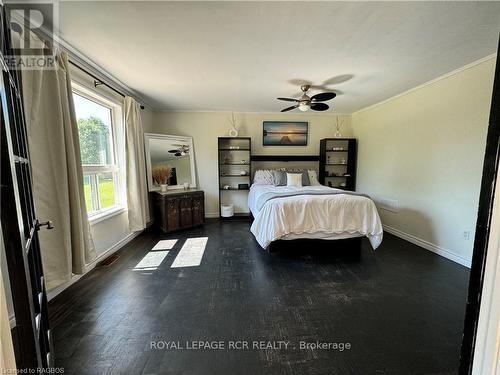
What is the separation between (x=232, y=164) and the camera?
16.7 feet

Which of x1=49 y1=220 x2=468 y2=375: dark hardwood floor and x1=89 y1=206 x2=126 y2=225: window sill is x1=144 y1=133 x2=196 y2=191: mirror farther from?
x1=49 y1=220 x2=468 y2=375: dark hardwood floor

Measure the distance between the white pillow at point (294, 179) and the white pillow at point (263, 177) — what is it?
0.38 m

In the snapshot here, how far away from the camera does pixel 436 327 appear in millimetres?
1714

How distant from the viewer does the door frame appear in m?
0.58

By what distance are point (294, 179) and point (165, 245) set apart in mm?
2702

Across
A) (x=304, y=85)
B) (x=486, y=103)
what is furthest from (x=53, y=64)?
(x=486, y=103)

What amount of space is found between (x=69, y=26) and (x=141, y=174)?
7.25 ft

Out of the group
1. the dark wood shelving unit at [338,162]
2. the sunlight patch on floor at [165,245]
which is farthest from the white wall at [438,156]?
the sunlight patch on floor at [165,245]

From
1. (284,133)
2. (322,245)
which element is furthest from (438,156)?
(284,133)

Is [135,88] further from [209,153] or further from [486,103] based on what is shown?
[486,103]

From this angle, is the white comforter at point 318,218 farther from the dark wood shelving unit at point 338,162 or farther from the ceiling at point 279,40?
the dark wood shelving unit at point 338,162

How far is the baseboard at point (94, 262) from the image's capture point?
207cm

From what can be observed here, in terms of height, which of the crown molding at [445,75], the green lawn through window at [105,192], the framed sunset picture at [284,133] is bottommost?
the green lawn through window at [105,192]

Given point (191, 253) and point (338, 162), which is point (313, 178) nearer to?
point (338, 162)
